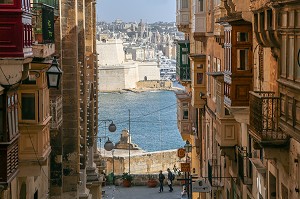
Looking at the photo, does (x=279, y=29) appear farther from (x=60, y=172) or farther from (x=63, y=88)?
(x=63, y=88)

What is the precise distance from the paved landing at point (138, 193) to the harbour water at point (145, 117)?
166ft

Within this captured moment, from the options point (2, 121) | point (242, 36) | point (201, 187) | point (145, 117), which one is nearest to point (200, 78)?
point (201, 187)

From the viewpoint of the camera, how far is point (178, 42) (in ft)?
139

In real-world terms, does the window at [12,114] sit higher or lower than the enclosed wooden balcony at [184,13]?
lower

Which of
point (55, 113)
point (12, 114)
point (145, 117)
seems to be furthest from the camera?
point (145, 117)

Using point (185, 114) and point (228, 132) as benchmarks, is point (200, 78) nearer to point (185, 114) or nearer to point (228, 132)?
point (185, 114)

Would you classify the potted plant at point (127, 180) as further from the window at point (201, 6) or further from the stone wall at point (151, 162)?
the stone wall at point (151, 162)

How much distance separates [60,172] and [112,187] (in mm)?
17208

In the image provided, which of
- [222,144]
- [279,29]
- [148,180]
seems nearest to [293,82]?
[279,29]

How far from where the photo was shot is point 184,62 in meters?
41.2

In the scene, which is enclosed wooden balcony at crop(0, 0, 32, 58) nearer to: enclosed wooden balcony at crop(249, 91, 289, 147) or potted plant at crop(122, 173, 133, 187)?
enclosed wooden balcony at crop(249, 91, 289, 147)

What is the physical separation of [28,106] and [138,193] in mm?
21598

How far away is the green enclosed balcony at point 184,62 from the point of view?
40.9m

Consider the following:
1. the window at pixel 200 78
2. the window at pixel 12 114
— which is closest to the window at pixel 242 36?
the window at pixel 12 114
